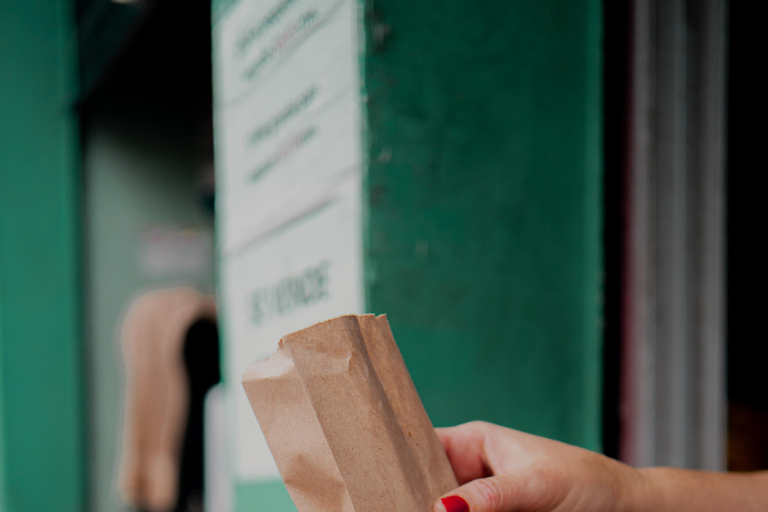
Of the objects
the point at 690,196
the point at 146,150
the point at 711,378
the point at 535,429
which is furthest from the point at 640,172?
the point at 146,150

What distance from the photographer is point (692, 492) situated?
1.96 feet

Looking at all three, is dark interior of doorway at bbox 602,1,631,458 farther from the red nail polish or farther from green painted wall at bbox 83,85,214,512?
green painted wall at bbox 83,85,214,512

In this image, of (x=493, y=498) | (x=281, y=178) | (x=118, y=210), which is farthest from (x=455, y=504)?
(x=118, y=210)

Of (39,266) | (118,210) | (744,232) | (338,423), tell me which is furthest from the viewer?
(118,210)

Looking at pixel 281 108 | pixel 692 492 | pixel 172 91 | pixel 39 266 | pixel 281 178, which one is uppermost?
pixel 172 91

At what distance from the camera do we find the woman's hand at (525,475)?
46cm

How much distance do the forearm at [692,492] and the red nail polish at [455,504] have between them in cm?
20

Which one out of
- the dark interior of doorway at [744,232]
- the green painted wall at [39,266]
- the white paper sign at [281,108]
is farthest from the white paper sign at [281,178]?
the green painted wall at [39,266]

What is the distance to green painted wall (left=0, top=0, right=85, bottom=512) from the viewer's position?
2.24 metres

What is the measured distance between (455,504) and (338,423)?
113 mm

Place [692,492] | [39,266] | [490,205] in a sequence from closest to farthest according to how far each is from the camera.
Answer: [692,492] → [490,205] → [39,266]

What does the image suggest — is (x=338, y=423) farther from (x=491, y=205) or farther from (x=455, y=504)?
(x=491, y=205)

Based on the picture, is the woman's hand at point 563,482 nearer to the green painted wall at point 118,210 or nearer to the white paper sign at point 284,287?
the white paper sign at point 284,287

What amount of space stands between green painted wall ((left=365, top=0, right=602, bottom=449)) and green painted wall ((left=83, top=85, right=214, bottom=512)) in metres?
2.02
